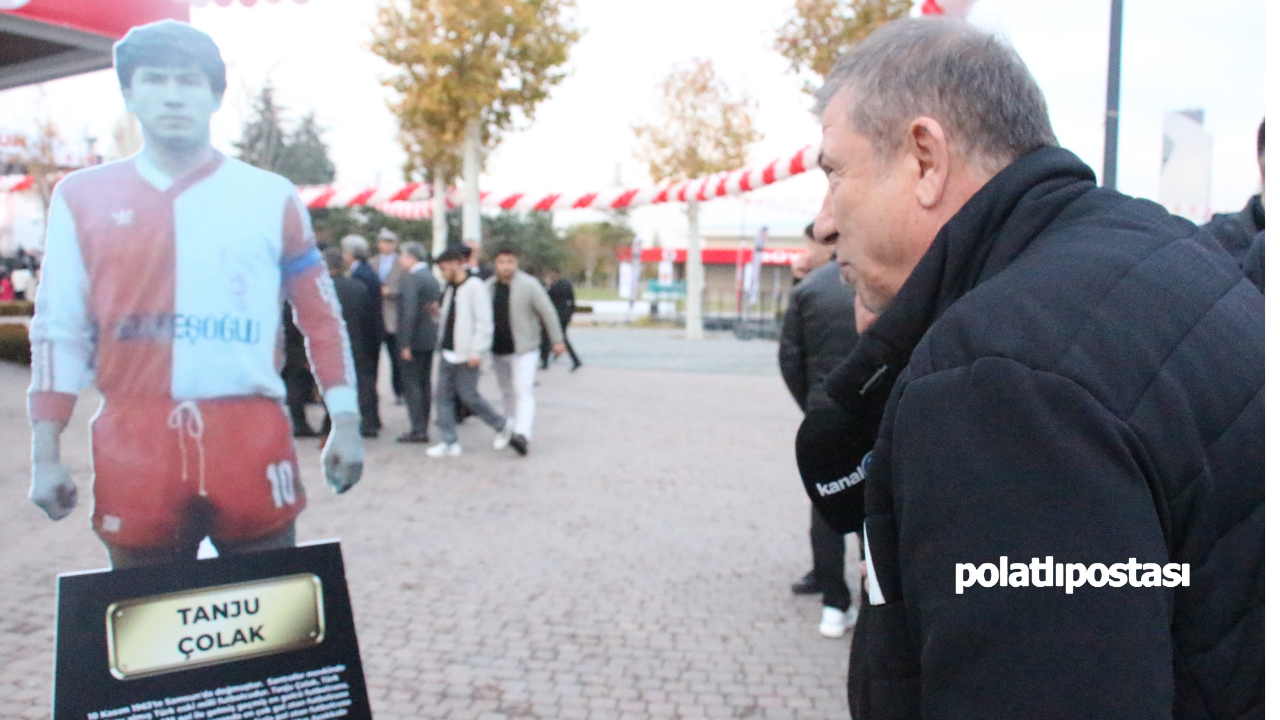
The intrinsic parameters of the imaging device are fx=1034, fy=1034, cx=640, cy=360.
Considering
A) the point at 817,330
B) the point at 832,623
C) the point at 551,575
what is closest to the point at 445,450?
the point at 551,575

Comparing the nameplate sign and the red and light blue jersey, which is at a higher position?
the red and light blue jersey

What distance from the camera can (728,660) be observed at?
4.27 m

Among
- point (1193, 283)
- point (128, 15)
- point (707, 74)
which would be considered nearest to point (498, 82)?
point (128, 15)

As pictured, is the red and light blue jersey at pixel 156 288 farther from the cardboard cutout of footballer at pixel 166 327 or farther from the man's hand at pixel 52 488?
the man's hand at pixel 52 488

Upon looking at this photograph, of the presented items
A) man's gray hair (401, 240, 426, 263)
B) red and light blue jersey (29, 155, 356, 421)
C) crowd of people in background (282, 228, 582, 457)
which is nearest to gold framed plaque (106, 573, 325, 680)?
red and light blue jersey (29, 155, 356, 421)

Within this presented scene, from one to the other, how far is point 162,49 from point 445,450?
6.23 metres

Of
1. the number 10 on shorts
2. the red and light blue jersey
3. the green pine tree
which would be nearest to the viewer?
the red and light blue jersey

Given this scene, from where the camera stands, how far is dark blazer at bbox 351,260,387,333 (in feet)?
18.1

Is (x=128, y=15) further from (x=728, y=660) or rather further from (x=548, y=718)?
(x=728, y=660)

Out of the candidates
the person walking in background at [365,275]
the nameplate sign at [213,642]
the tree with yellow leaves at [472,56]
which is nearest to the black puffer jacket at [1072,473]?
the nameplate sign at [213,642]

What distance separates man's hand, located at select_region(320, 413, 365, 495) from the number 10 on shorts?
0.15 metres

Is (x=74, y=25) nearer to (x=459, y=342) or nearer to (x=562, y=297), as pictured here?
(x=459, y=342)

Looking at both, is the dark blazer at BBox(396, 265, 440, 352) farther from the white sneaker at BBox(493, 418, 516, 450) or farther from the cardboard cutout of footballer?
the cardboard cutout of footballer

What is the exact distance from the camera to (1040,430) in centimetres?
93
